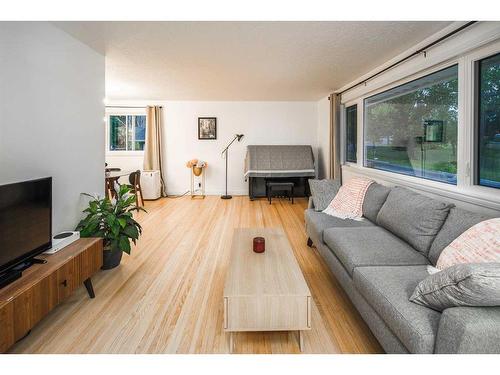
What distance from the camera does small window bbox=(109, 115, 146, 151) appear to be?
22.5 feet

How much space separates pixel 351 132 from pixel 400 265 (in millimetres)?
3752

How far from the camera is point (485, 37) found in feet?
6.70

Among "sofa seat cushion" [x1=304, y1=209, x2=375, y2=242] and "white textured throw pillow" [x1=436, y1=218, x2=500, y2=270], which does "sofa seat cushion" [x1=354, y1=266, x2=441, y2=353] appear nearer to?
"white textured throw pillow" [x1=436, y1=218, x2=500, y2=270]

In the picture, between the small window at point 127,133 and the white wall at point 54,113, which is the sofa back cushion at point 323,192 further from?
the small window at point 127,133

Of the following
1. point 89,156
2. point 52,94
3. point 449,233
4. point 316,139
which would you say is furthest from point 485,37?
point 316,139

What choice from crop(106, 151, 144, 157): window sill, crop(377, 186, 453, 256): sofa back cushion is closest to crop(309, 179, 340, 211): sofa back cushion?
crop(377, 186, 453, 256): sofa back cushion

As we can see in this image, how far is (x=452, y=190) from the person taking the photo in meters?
2.45

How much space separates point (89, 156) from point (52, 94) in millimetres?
761

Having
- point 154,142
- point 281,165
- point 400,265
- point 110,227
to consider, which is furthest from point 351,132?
point 154,142

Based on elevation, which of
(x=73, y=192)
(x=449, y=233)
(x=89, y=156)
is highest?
(x=89, y=156)

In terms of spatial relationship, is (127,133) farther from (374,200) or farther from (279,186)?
(374,200)
